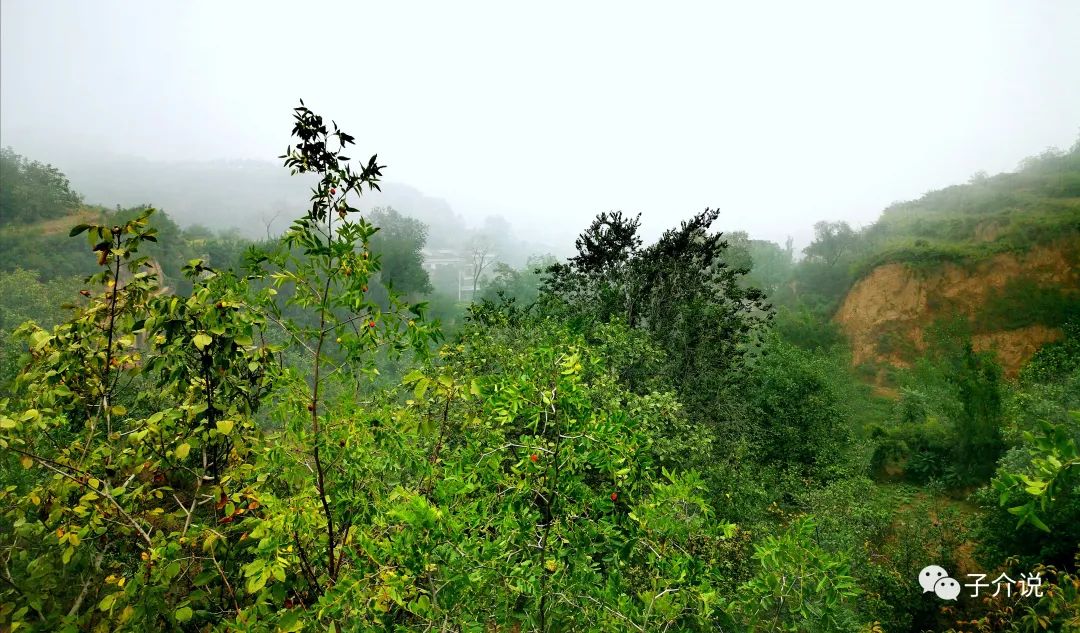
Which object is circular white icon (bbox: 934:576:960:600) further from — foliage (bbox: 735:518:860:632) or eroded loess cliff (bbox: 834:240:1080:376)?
eroded loess cliff (bbox: 834:240:1080:376)

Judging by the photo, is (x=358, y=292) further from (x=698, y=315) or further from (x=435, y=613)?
(x=698, y=315)

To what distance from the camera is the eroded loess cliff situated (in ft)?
95.1

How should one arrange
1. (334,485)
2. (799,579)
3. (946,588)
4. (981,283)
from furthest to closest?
(981,283) → (946,588) → (334,485) → (799,579)

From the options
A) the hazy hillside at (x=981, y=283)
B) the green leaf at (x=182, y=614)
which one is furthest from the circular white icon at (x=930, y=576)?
the hazy hillside at (x=981, y=283)

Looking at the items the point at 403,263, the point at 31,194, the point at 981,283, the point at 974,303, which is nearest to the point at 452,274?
the point at 403,263

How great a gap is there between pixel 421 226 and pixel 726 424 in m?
67.3

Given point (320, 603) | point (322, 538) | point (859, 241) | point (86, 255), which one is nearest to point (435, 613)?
point (320, 603)

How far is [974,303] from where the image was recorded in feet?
105

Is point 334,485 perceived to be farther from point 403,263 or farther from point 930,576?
point 403,263

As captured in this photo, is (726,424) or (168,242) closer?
(726,424)

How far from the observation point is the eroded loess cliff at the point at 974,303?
29000 mm

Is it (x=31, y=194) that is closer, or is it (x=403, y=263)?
(x=31, y=194)

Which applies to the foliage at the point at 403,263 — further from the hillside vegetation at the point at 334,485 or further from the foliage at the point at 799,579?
the foliage at the point at 799,579

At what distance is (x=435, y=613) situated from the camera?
104 inches
